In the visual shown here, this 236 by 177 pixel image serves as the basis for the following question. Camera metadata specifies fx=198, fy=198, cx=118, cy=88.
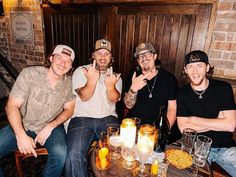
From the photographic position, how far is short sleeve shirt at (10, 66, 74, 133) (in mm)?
2213

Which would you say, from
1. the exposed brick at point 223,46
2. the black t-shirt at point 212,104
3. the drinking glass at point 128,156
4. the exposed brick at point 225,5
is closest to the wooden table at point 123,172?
the drinking glass at point 128,156

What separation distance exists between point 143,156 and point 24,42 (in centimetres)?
363

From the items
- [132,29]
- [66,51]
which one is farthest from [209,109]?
[66,51]

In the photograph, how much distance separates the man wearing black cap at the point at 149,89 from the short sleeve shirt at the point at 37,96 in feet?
2.73

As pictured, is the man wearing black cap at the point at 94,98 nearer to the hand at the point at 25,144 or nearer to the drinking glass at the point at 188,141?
the hand at the point at 25,144

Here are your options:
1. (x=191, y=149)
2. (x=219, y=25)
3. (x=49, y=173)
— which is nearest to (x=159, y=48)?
(x=219, y=25)

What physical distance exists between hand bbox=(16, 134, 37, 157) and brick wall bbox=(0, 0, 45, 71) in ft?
7.35

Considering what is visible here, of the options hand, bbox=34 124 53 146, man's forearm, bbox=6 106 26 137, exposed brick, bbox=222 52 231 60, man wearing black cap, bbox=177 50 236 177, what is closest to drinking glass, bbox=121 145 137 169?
man wearing black cap, bbox=177 50 236 177

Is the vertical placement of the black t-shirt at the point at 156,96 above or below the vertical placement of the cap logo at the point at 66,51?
below

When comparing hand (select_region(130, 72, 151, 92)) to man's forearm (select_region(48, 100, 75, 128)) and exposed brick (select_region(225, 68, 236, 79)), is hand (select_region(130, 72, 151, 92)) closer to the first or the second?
man's forearm (select_region(48, 100, 75, 128))

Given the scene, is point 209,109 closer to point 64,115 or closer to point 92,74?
point 92,74

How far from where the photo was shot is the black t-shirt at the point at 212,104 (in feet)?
6.77

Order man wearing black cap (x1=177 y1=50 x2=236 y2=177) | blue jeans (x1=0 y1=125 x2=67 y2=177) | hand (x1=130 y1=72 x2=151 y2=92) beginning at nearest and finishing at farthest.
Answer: man wearing black cap (x1=177 y1=50 x2=236 y2=177) → blue jeans (x1=0 y1=125 x2=67 y2=177) → hand (x1=130 y1=72 x2=151 y2=92)

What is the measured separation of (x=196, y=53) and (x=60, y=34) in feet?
8.46
